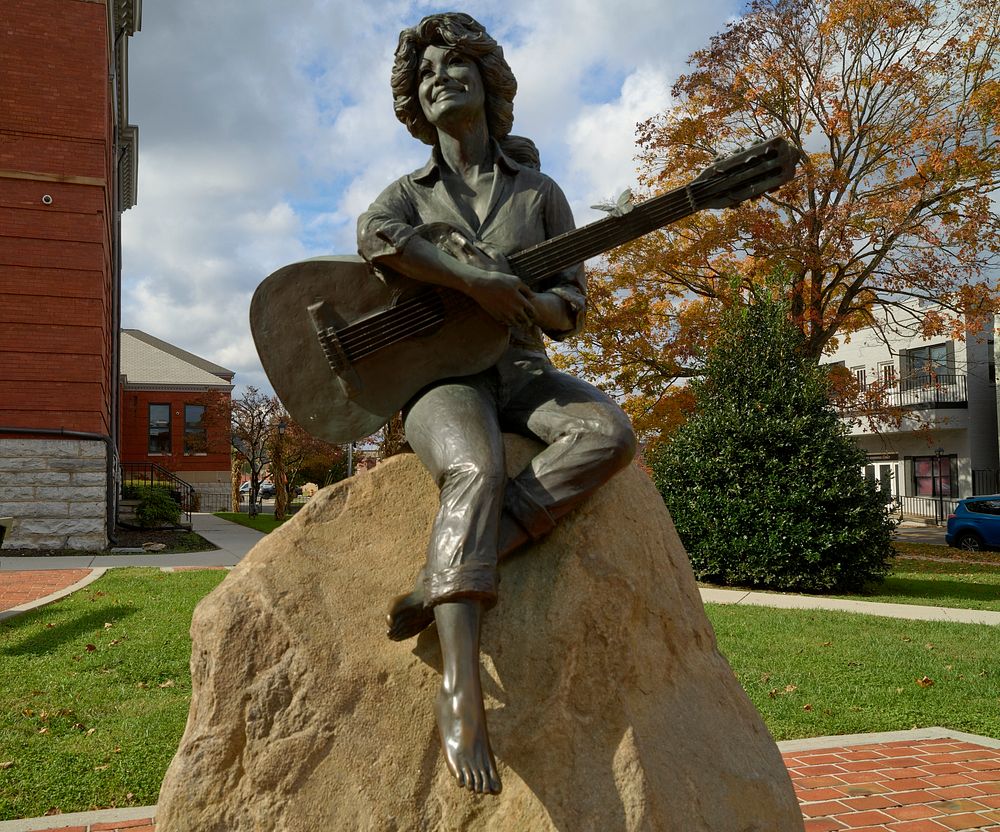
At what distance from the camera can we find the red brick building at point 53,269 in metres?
→ 14.5

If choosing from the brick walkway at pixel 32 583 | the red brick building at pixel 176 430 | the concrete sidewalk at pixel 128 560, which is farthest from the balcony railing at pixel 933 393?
the red brick building at pixel 176 430

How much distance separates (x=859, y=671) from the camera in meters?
6.80

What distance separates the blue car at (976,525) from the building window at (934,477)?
491 inches

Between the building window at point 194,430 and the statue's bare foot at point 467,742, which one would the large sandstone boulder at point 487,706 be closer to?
the statue's bare foot at point 467,742

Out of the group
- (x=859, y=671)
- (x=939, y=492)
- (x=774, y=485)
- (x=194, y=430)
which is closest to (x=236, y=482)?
(x=194, y=430)

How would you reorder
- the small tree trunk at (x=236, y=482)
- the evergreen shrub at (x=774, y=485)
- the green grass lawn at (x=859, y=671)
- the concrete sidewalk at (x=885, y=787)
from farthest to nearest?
1. the small tree trunk at (x=236, y=482)
2. the evergreen shrub at (x=774, y=485)
3. the green grass lawn at (x=859, y=671)
4. the concrete sidewalk at (x=885, y=787)

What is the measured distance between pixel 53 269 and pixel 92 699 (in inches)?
444

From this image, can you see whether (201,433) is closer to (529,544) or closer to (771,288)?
(771,288)

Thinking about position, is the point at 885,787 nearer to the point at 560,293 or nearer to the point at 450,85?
the point at 560,293

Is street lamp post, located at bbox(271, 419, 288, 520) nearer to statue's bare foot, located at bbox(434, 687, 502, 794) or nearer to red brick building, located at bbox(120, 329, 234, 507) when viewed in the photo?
red brick building, located at bbox(120, 329, 234, 507)

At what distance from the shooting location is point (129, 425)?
40125 millimetres

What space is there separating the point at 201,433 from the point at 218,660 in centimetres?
3917

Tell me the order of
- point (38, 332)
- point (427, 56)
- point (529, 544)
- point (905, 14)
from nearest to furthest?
1. point (529, 544)
2. point (427, 56)
3. point (38, 332)
4. point (905, 14)

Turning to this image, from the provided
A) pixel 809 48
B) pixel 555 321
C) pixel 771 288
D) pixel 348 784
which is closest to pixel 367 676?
pixel 348 784
